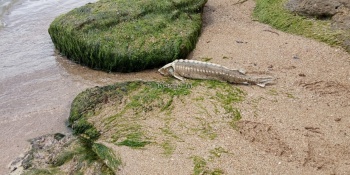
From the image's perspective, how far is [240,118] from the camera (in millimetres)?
5738

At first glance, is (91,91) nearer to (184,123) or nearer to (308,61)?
(184,123)

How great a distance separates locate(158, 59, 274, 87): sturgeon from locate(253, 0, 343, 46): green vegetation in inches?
93.8

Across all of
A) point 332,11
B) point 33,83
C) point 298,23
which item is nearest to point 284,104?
point 298,23

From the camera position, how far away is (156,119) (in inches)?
230

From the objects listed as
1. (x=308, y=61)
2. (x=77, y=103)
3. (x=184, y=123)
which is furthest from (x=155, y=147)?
(x=308, y=61)

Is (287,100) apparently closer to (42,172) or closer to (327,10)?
(327,10)

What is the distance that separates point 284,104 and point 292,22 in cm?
382

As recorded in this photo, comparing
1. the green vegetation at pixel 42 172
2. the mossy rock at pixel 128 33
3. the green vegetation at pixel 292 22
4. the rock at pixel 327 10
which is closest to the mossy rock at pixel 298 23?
the green vegetation at pixel 292 22

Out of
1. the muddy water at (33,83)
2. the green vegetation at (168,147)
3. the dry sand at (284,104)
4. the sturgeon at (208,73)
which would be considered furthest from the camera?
the sturgeon at (208,73)

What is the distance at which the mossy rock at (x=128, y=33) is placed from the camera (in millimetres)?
8031

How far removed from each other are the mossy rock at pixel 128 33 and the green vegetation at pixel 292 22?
1.88 meters

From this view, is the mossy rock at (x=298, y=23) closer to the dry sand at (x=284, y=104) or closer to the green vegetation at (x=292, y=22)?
the green vegetation at (x=292, y=22)

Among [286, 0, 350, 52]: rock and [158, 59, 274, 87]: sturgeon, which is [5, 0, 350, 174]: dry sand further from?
[286, 0, 350, 52]: rock

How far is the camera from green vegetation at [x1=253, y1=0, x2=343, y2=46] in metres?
8.24
